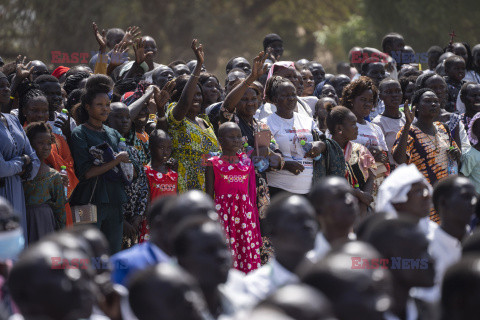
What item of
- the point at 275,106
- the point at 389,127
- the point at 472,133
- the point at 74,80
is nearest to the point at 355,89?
the point at 389,127

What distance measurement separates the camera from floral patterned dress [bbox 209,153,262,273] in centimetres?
728

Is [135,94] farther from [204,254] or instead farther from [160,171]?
[204,254]

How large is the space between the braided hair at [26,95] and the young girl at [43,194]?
30 centimetres

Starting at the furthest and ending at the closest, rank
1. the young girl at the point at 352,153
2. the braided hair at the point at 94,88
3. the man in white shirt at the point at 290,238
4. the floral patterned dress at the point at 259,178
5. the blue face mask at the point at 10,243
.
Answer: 1. the young girl at the point at 352,153
2. the floral patterned dress at the point at 259,178
3. the braided hair at the point at 94,88
4. the man in white shirt at the point at 290,238
5. the blue face mask at the point at 10,243

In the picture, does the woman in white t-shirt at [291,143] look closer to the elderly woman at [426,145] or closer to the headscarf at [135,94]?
the elderly woman at [426,145]

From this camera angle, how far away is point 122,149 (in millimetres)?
7062

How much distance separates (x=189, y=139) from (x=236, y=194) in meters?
0.72

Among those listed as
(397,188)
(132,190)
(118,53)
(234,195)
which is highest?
(118,53)

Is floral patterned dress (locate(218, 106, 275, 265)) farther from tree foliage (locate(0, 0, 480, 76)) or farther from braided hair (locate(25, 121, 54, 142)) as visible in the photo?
tree foliage (locate(0, 0, 480, 76))

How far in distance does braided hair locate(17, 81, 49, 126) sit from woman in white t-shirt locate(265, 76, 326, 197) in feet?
7.42

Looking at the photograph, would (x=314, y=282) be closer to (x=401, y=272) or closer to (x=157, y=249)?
(x=401, y=272)

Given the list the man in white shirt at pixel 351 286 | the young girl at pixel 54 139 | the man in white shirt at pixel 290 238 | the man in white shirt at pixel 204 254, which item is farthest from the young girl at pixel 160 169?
the man in white shirt at pixel 351 286

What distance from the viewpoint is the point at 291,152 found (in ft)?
25.2

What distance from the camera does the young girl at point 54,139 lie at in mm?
6801
